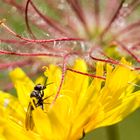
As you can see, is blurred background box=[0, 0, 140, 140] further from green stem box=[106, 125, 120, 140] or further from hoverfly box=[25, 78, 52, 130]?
hoverfly box=[25, 78, 52, 130]

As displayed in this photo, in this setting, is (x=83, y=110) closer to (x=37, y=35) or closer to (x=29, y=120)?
(x=29, y=120)

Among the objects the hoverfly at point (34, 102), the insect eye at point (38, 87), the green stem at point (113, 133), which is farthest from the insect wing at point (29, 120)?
the green stem at point (113, 133)

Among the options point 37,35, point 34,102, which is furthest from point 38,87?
point 37,35

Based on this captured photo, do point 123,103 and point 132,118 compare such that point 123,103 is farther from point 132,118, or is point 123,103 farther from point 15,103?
point 132,118

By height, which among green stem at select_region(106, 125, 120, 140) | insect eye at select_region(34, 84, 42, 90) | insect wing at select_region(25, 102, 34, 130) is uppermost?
insect eye at select_region(34, 84, 42, 90)

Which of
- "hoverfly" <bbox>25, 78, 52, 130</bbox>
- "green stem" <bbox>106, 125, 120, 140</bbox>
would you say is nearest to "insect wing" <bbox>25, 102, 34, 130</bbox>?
"hoverfly" <bbox>25, 78, 52, 130</bbox>

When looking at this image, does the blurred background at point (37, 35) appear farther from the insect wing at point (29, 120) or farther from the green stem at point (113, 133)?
the insect wing at point (29, 120)

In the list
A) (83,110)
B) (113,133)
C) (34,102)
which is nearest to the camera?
(83,110)

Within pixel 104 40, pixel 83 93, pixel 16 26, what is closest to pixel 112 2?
pixel 104 40
